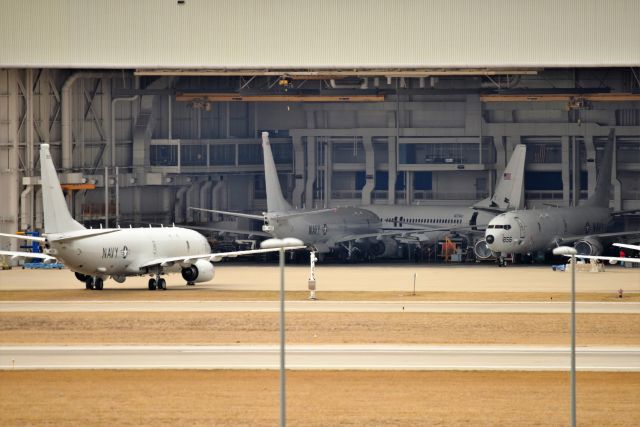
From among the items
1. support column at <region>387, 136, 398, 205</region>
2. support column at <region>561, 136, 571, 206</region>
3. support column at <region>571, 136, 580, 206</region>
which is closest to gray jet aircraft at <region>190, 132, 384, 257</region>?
support column at <region>387, 136, 398, 205</region>

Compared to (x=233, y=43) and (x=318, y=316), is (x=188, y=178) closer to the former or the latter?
(x=233, y=43)

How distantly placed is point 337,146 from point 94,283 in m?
38.7

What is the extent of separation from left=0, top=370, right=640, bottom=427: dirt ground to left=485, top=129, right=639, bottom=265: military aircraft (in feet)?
134

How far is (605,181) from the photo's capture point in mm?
85438

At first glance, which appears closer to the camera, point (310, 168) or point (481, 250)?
point (481, 250)

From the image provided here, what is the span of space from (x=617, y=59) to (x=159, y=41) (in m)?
22.2

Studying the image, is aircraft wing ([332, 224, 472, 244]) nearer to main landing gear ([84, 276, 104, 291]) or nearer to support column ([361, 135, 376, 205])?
support column ([361, 135, 376, 205])

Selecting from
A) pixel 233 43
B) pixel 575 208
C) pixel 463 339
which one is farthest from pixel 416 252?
pixel 463 339

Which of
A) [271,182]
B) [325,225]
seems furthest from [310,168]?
[271,182]

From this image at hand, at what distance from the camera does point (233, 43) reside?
69812 millimetres

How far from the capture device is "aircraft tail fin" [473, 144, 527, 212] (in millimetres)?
82875

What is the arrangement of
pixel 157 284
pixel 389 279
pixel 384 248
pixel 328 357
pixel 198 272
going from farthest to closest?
pixel 384 248
pixel 389 279
pixel 198 272
pixel 157 284
pixel 328 357

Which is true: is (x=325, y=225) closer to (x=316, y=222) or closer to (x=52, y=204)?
(x=316, y=222)

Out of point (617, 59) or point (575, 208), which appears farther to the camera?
point (575, 208)
